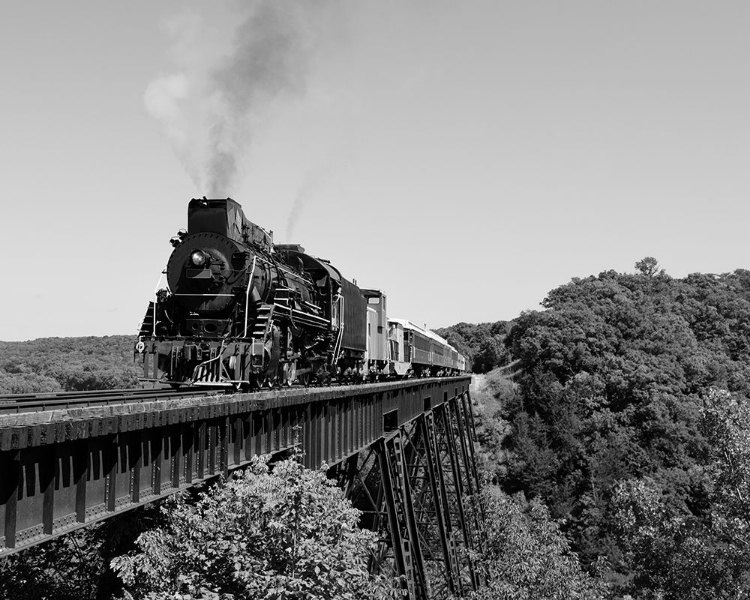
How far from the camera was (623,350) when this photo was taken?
62469 mm

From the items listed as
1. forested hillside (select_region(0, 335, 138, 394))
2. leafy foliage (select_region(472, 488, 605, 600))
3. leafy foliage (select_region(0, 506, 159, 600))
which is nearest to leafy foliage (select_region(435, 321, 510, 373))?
forested hillside (select_region(0, 335, 138, 394))

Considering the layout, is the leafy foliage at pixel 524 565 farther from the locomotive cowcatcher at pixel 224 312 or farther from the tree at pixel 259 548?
the tree at pixel 259 548

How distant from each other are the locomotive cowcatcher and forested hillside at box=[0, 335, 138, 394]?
55.2 feet

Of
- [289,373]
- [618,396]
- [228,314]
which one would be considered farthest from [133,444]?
[618,396]

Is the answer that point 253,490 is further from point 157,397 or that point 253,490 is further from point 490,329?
point 490,329

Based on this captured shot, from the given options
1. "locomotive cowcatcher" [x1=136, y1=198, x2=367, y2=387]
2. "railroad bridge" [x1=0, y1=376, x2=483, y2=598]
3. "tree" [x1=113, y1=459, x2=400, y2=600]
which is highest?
"locomotive cowcatcher" [x1=136, y1=198, x2=367, y2=387]

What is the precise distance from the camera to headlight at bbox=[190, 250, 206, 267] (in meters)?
14.5

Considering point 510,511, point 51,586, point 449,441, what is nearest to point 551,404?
point 510,511

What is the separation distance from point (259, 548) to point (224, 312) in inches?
273

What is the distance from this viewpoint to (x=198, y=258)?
14.5 meters

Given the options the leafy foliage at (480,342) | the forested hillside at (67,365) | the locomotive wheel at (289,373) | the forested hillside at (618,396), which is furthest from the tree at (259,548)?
the leafy foliage at (480,342)

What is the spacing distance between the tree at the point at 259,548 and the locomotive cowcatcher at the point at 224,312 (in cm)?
492

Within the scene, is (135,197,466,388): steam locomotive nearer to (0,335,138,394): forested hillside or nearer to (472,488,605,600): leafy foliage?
(472,488,605,600): leafy foliage

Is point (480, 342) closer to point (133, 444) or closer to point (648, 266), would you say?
point (648, 266)
